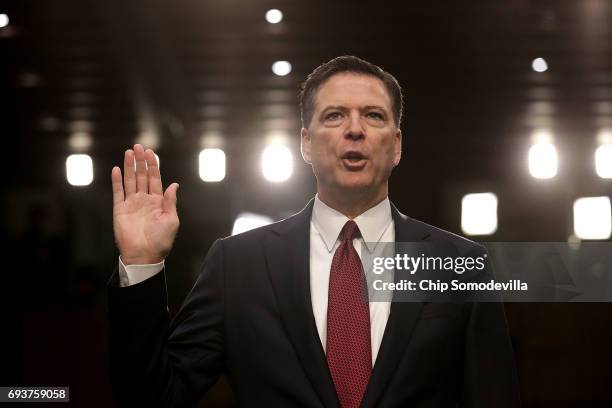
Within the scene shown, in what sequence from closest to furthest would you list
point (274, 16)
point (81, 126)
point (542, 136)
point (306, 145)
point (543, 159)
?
point (306, 145)
point (274, 16)
point (542, 136)
point (81, 126)
point (543, 159)

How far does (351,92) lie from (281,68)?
2.15m

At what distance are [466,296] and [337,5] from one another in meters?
1.94

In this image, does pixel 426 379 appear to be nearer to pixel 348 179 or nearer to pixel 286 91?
pixel 348 179

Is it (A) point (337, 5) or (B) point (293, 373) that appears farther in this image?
(A) point (337, 5)

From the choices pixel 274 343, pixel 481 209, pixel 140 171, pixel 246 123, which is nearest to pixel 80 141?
pixel 246 123

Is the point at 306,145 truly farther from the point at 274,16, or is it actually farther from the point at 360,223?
the point at 274,16

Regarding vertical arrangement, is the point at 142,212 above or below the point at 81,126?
below

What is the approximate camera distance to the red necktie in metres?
1.04

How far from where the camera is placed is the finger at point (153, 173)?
1.02 metres

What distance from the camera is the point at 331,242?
3.73 ft

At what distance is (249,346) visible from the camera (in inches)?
41.5

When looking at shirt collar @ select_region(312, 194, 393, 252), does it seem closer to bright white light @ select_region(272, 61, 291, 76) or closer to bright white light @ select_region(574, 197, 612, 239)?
bright white light @ select_region(272, 61, 291, 76)

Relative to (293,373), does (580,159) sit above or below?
above

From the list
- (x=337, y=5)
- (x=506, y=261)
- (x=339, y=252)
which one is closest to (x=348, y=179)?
(x=339, y=252)
